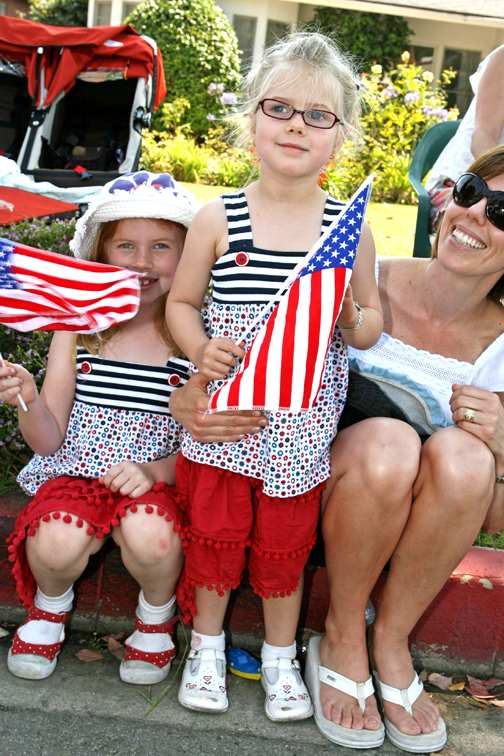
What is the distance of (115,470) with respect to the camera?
223 cm

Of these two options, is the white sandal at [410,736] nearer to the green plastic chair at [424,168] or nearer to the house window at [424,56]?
the green plastic chair at [424,168]

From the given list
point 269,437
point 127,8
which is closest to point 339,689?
point 269,437

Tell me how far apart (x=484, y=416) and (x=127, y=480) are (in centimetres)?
108

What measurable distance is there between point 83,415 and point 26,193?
11.8 feet

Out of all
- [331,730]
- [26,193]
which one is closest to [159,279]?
[331,730]

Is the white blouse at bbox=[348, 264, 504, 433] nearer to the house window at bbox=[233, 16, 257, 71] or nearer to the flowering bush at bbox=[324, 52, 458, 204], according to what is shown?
the flowering bush at bbox=[324, 52, 458, 204]

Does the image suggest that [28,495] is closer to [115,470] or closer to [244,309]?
[115,470]

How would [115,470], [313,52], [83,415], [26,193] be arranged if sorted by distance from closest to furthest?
[313,52] < [115,470] < [83,415] < [26,193]

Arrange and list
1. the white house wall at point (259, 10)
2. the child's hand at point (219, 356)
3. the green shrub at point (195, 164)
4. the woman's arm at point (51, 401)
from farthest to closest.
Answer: the white house wall at point (259, 10) → the green shrub at point (195, 164) → the woman's arm at point (51, 401) → the child's hand at point (219, 356)

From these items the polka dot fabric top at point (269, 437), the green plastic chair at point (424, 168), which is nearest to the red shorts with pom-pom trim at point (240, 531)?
the polka dot fabric top at point (269, 437)

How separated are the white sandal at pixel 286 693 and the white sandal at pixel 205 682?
0.43ft

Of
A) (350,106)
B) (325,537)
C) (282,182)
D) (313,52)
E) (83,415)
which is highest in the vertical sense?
(313,52)

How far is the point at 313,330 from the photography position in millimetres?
1914

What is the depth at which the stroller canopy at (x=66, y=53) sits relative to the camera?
6543mm
